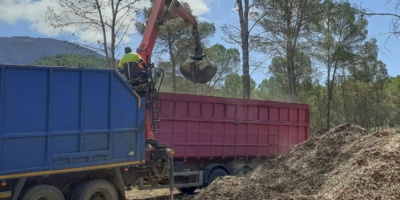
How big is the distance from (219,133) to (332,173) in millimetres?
3661

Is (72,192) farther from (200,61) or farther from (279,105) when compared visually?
(279,105)

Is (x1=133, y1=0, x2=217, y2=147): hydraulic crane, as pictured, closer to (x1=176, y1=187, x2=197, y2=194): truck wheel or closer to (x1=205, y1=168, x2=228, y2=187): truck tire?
(x1=205, y1=168, x2=228, y2=187): truck tire

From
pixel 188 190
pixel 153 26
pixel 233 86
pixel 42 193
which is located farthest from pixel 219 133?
pixel 233 86

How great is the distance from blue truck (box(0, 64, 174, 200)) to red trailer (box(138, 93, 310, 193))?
2.21 metres

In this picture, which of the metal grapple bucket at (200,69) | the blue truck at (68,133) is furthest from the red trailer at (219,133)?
the blue truck at (68,133)

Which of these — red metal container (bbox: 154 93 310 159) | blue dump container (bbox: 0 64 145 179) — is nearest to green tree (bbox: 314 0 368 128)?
red metal container (bbox: 154 93 310 159)

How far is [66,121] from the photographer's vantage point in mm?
5867

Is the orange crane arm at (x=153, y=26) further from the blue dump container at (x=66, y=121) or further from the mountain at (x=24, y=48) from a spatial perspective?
the mountain at (x=24, y=48)

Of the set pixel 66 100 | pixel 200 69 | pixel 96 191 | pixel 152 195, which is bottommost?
pixel 152 195

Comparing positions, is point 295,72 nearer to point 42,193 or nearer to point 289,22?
point 289,22

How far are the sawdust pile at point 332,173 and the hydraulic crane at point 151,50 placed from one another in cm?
210

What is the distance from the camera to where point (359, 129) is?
9.50 m

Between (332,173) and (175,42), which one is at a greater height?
(175,42)

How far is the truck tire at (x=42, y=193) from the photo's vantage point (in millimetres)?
5457
